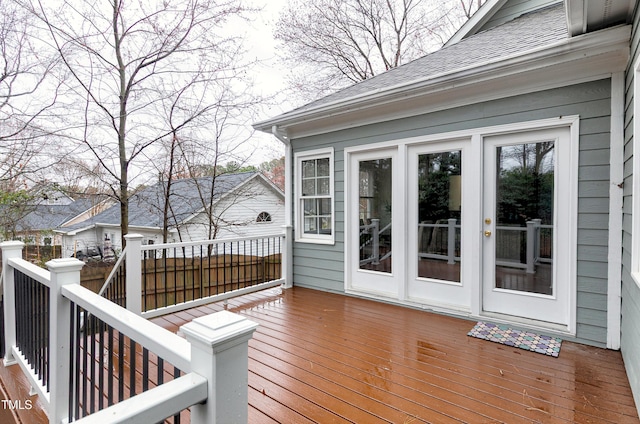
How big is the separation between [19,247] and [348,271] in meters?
3.56

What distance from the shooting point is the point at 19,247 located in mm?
3045

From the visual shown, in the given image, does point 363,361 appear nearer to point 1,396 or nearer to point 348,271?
point 348,271

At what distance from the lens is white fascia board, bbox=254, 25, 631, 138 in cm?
263

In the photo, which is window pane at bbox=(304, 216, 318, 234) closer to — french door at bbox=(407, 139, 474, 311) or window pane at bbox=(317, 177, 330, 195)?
window pane at bbox=(317, 177, 330, 195)

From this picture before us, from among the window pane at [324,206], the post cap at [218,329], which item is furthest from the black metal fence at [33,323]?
the window pane at [324,206]

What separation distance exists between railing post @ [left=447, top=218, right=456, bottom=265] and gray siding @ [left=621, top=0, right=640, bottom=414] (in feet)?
4.58

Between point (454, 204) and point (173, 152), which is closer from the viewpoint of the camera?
A: point (454, 204)

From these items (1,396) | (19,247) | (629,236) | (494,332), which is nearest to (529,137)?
(629,236)

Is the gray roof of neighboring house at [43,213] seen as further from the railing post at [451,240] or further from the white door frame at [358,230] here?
the railing post at [451,240]

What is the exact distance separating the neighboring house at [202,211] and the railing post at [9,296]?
179 inches

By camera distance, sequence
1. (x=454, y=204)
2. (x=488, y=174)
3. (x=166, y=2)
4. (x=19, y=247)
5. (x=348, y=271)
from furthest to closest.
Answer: (x=166, y=2), (x=348, y=271), (x=454, y=204), (x=488, y=174), (x=19, y=247)

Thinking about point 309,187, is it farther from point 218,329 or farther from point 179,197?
point 179,197

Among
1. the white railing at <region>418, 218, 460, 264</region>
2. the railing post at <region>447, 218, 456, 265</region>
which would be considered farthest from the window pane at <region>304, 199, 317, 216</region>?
the railing post at <region>447, 218, 456, 265</region>

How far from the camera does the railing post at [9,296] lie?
3010mm
